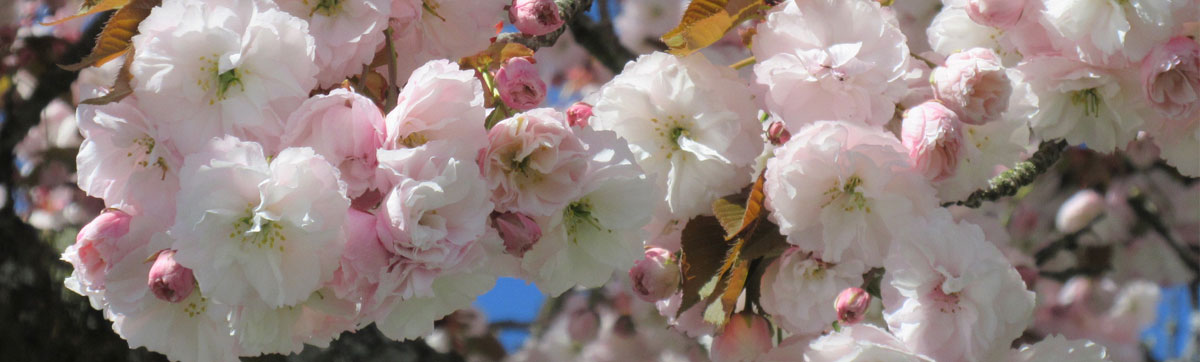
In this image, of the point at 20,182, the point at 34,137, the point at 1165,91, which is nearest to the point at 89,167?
the point at 1165,91

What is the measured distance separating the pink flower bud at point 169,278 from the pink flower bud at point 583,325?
8.98 ft

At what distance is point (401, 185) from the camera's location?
0.94m

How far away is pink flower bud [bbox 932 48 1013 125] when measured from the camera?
3.96ft

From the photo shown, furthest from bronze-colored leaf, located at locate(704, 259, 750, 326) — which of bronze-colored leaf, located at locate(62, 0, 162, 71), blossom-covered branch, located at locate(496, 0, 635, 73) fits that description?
blossom-covered branch, located at locate(496, 0, 635, 73)

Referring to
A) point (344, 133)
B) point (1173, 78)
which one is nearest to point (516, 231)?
point (344, 133)

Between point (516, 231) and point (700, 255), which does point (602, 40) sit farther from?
point (516, 231)

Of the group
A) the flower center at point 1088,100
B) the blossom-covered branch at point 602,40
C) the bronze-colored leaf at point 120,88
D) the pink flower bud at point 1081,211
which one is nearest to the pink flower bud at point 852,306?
the flower center at point 1088,100

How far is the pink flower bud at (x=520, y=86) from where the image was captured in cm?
114

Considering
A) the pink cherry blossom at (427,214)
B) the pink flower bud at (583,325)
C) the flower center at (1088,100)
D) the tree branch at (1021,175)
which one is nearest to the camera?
the pink cherry blossom at (427,214)

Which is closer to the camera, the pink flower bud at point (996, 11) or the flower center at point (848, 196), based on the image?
the flower center at point (848, 196)

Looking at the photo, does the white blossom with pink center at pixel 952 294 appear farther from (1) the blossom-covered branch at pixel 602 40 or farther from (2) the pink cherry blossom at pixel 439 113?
(1) the blossom-covered branch at pixel 602 40

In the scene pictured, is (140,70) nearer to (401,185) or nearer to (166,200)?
(166,200)

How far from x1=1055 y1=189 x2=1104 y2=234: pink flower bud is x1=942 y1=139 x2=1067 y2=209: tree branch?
87.7 inches

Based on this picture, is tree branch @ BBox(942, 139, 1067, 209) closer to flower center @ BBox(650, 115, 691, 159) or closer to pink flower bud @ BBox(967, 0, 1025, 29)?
pink flower bud @ BBox(967, 0, 1025, 29)
